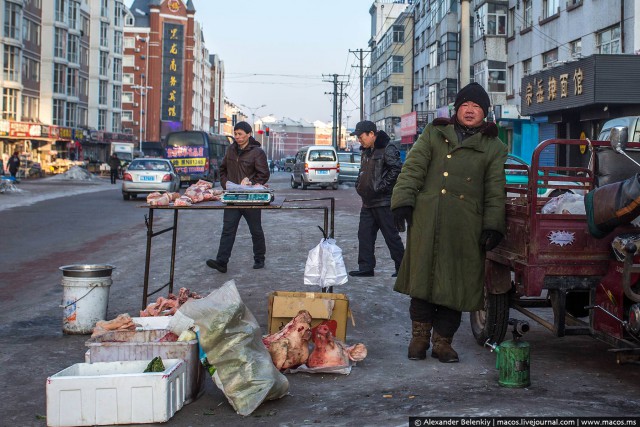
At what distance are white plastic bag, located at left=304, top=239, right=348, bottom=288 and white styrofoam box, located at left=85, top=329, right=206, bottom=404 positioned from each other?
7.45ft

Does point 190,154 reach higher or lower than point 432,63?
lower

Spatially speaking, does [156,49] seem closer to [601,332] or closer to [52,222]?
[52,222]

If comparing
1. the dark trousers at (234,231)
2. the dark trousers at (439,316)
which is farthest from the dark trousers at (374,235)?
the dark trousers at (439,316)

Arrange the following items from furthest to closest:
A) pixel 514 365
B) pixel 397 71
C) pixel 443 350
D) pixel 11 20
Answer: pixel 397 71
pixel 11 20
pixel 443 350
pixel 514 365

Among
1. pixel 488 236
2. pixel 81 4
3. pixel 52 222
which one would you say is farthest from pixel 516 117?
pixel 81 4

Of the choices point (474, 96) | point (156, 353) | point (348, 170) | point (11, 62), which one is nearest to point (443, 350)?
point (474, 96)

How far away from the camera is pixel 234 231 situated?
34.2ft

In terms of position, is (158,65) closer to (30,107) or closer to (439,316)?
(30,107)

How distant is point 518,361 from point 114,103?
9333 centimetres

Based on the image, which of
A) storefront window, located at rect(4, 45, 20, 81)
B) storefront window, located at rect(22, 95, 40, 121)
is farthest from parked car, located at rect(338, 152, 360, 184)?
storefront window, located at rect(22, 95, 40, 121)

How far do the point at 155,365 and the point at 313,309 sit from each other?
1.84 meters

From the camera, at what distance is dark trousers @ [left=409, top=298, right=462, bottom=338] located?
604cm

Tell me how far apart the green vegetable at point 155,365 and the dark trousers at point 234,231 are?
17.6ft

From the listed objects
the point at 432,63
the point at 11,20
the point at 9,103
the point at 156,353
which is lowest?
the point at 156,353
